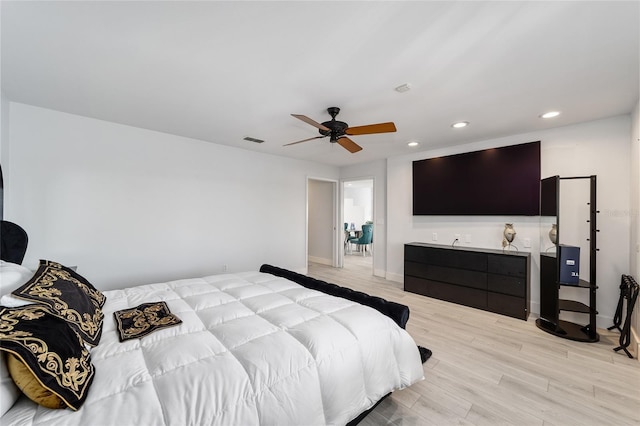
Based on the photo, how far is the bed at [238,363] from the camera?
997mm

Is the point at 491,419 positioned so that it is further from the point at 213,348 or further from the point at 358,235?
the point at 358,235

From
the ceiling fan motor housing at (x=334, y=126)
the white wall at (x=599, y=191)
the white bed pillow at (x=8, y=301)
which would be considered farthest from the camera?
the white wall at (x=599, y=191)

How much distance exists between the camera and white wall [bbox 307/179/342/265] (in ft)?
21.1

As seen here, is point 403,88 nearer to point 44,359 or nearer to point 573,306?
point 44,359

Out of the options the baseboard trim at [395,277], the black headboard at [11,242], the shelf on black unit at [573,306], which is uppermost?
the black headboard at [11,242]

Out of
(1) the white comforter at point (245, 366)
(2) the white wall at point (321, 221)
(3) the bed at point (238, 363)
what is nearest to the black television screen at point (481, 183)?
(2) the white wall at point (321, 221)

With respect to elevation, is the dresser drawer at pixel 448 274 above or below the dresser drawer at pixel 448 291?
above

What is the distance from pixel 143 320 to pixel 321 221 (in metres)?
5.24

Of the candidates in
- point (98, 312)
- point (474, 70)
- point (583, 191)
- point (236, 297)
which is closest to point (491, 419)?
point (236, 297)

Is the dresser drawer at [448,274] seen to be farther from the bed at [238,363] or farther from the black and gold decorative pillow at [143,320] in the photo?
the black and gold decorative pillow at [143,320]

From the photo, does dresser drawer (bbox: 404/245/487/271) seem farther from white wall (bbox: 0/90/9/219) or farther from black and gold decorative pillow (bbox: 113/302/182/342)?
white wall (bbox: 0/90/9/219)

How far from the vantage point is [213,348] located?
1339mm

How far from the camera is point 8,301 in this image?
1.21 metres

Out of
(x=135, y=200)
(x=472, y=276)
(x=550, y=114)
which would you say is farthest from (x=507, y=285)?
(x=135, y=200)
